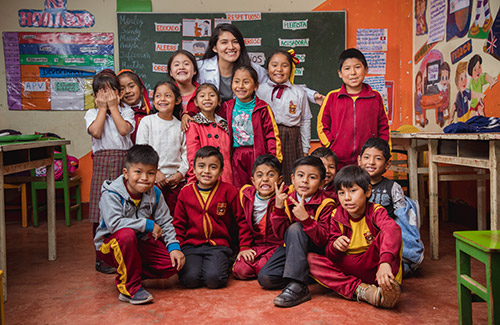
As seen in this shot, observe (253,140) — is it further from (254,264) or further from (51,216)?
(51,216)

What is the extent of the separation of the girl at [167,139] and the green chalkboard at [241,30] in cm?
196

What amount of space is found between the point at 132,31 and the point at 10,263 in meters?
2.78

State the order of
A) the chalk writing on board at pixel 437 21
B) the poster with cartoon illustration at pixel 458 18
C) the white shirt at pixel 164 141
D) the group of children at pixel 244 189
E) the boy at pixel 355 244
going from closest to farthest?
the boy at pixel 355 244
the group of children at pixel 244 189
the white shirt at pixel 164 141
the poster with cartoon illustration at pixel 458 18
the chalk writing on board at pixel 437 21

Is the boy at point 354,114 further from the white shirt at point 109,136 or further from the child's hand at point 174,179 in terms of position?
the white shirt at point 109,136

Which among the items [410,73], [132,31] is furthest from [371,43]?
[132,31]

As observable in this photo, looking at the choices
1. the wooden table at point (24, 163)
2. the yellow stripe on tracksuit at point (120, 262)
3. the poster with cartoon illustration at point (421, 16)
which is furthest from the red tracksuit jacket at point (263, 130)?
the poster with cartoon illustration at point (421, 16)

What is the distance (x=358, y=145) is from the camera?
2.75 meters

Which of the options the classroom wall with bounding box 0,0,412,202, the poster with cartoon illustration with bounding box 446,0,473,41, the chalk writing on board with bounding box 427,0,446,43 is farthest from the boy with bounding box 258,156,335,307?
the classroom wall with bounding box 0,0,412,202

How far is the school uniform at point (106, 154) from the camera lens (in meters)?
2.62

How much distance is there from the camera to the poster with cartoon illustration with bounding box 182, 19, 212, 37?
4.49 m

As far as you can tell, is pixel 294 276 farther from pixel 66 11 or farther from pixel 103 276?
pixel 66 11

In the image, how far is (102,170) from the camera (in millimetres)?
2631

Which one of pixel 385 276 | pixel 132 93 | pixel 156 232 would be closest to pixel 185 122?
pixel 132 93

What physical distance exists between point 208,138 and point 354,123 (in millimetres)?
998
